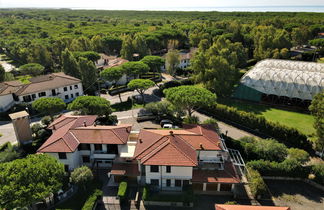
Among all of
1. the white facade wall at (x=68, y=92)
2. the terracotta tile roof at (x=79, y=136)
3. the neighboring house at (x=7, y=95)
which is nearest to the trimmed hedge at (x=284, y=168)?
the terracotta tile roof at (x=79, y=136)

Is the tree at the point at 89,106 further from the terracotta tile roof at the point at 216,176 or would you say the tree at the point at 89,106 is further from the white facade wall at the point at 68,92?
the terracotta tile roof at the point at 216,176

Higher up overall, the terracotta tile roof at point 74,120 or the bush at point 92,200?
the terracotta tile roof at point 74,120

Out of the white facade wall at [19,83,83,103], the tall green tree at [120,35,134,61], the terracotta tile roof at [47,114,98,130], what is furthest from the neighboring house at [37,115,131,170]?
the tall green tree at [120,35,134,61]

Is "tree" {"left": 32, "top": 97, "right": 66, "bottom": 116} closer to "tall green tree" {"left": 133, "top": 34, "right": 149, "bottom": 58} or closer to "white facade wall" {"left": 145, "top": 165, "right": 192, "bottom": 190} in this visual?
"white facade wall" {"left": 145, "top": 165, "right": 192, "bottom": 190}

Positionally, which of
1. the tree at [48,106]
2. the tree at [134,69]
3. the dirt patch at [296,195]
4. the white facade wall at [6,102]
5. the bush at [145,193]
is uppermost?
the tree at [134,69]

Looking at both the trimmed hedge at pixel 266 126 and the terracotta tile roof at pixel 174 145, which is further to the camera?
the trimmed hedge at pixel 266 126

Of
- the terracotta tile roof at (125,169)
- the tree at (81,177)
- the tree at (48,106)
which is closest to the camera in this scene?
the tree at (81,177)

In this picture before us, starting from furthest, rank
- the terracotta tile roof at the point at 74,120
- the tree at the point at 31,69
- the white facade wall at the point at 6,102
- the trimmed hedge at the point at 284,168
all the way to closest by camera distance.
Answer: the tree at the point at 31,69
the white facade wall at the point at 6,102
the terracotta tile roof at the point at 74,120
the trimmed hedge at the point at 284,168
